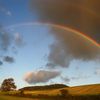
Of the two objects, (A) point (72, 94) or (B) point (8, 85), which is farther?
(B) point (8, 85)

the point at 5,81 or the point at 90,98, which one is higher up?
the point at 5,81

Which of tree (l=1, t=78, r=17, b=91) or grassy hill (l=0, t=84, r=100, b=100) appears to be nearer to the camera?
grassy hill (l=0, t=84, r=100, b=100)

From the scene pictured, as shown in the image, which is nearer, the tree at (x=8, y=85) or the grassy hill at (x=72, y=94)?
the grassy hill at (x=72, y=94)

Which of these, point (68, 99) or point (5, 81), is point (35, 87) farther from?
point (68, 99)

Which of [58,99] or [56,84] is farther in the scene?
[56,84]

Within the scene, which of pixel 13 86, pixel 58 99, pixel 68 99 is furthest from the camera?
pixel 13 86

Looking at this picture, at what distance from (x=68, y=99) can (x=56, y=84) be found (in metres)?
60.0

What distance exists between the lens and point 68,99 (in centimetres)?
5419

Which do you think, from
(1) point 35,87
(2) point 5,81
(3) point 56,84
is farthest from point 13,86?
(3) point 56,84

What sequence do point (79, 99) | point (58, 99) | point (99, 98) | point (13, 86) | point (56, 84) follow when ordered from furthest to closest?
point (13, 86) < point (56, 84) < point (58, 99) < point (79, 99) < point (99, 98)

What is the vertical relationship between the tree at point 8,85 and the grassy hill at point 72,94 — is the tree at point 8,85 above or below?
above

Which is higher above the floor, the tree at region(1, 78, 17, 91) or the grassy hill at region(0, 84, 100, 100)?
the tree at region(1, 78, 17, 91)

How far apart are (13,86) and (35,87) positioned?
24694 millimetres

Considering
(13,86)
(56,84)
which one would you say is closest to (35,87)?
(56,84)
